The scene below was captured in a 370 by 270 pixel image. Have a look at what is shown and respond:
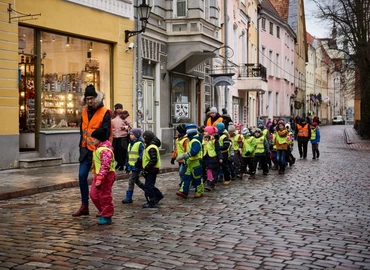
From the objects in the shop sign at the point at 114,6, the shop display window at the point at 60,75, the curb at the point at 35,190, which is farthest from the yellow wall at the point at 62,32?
the curb at the point at 35,190

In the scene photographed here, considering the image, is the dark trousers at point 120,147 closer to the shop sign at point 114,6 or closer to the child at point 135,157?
the shop sign at point 114,6

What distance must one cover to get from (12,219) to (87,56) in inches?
410

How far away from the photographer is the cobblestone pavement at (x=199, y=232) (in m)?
6.00

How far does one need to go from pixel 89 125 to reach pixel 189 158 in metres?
2.74

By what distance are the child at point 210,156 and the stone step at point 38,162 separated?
5.25 meters

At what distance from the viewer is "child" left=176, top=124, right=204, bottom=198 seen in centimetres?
1073

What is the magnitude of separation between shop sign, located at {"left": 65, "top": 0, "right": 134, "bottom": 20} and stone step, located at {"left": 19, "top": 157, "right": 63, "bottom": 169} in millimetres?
4657

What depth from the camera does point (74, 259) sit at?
237 inches

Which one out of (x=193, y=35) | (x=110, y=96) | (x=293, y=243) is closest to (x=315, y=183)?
(x=293, y=243)

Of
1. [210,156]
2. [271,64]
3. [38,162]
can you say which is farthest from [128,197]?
[271,64]

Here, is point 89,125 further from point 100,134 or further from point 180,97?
point 180,97

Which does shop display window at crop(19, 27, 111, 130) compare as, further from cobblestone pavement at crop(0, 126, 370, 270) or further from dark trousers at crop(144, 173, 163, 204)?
dark trousers at crop(144, 173, 163, 204)

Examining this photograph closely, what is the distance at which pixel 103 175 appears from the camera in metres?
7.91

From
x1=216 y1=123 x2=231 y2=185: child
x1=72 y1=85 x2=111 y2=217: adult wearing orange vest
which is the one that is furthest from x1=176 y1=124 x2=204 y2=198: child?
x1=72 y1=85 x2=111 y2=217: adult wearing orange vest
